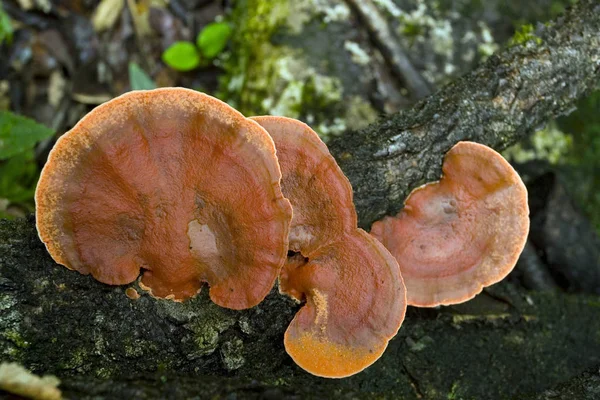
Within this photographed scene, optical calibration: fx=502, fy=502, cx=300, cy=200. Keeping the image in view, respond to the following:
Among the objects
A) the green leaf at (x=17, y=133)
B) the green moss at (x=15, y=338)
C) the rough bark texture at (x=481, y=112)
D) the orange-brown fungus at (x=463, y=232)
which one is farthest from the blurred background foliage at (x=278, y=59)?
the green moss at (x=15, y=338)

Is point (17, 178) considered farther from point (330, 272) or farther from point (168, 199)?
point (330, 272)

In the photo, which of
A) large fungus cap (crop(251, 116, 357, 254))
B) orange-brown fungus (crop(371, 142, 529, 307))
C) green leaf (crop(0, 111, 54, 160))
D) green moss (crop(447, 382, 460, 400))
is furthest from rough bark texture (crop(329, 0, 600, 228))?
green leaf (crop(0, 111, 54, 160))

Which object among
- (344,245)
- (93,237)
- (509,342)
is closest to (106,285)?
(93,237)

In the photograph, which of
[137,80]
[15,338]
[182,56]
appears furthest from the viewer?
→ [182,56]

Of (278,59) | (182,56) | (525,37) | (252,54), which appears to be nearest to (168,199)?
(525,37)

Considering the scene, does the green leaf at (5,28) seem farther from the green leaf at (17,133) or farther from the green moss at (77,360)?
the green moss at (77,360)
